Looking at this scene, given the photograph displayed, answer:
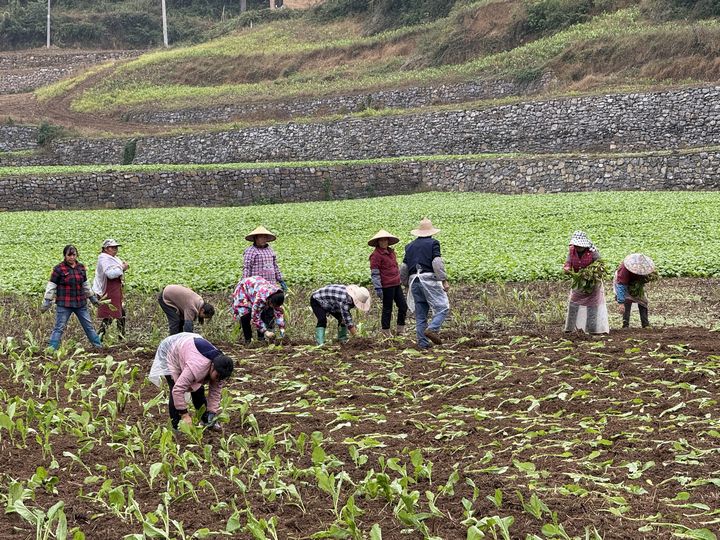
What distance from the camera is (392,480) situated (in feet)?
25.6

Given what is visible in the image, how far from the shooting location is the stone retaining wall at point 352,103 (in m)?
46.7

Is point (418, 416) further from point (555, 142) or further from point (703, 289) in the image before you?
point (555, 142)

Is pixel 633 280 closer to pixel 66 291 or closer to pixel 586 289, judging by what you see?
pixel 586 289

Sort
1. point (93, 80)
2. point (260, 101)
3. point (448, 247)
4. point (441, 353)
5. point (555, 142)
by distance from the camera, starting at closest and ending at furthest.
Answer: point (441, 353)
point (448, 247)
point (555, 142)
point (260, 101)
point (93, 80)

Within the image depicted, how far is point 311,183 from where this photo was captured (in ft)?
114

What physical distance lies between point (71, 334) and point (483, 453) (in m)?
8.08

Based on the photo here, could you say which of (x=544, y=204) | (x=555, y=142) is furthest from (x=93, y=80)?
(x=544, y=204)

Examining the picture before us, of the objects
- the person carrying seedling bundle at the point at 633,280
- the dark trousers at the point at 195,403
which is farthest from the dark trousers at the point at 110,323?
the person carrying seedling bundle at the point at 633,280

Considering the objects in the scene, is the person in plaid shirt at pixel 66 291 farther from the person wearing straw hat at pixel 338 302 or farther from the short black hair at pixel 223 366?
the short black hair at pixel 223 366

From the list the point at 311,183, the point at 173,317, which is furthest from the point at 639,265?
the point at 311,183

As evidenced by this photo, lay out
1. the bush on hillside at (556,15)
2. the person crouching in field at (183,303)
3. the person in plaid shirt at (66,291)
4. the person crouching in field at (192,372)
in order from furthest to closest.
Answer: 1. the bush on hillside at (556,15)
2. the person in plaid shirt at (66,291)
3. the person crouching in field at (183,303)
4. the person crouching in field at (192,372)

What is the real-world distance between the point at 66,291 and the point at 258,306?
7.94 ft

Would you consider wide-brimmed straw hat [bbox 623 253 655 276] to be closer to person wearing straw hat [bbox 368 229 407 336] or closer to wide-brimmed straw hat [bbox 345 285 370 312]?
person wearing straw hat [bbox 368 229 407 336]

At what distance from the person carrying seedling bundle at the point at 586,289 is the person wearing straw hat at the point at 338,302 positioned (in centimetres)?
254
